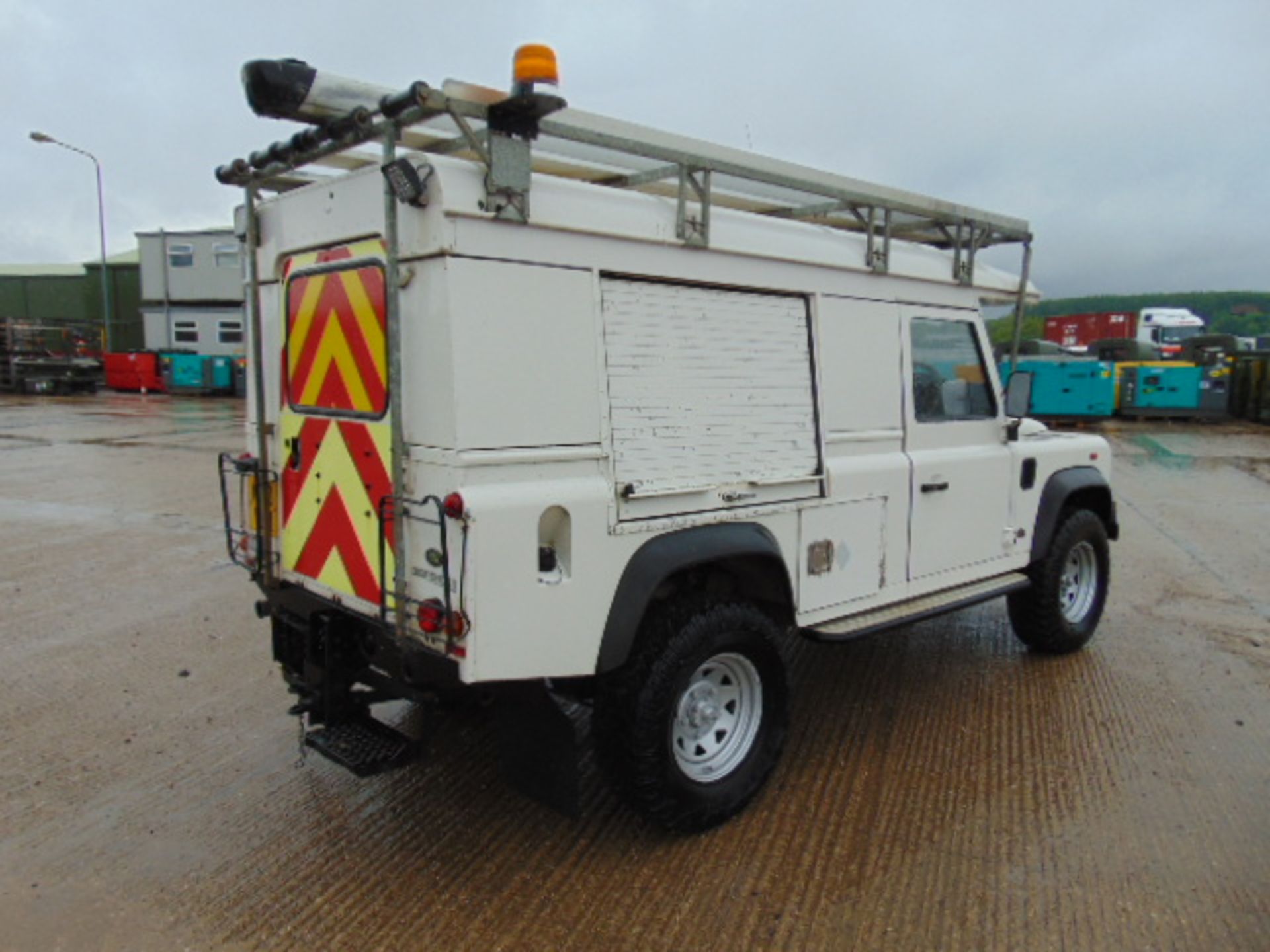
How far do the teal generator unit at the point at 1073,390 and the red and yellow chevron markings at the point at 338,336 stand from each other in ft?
66.7

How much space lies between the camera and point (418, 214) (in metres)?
2.80

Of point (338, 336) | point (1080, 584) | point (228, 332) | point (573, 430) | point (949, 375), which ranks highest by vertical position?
point (228, 332)

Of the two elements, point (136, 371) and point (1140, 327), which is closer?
point (136, 371)

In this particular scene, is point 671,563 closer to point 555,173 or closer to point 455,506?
point 455,506

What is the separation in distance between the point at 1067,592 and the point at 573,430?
12.7 feet

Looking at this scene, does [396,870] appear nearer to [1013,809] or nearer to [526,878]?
→ [526,878]

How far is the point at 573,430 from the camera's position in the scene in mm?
3008

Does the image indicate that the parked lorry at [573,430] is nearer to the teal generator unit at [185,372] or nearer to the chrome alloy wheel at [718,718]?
the chrome alloy wheel at [718,718]

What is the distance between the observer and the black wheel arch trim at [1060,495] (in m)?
5.04

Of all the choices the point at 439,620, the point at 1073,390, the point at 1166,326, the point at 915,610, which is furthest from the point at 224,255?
the point at 1166,326

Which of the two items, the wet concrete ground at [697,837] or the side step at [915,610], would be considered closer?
the wet concrete ground at [697,837]

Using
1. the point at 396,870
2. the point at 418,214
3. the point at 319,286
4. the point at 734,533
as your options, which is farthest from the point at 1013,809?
the point at 319,286

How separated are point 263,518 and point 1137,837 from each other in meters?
3.64

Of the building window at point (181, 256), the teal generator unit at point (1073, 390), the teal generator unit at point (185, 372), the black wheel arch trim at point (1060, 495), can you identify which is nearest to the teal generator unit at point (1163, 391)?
the teal generator unit at point (1073, 390)
